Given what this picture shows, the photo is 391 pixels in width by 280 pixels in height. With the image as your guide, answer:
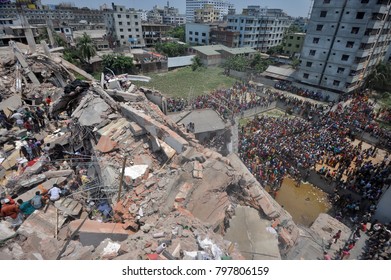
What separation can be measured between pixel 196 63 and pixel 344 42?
2246 cm

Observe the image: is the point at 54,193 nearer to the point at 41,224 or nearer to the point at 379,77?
the point at 41,224

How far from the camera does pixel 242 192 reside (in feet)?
25.2

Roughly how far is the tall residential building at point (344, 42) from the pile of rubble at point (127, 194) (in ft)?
89.2

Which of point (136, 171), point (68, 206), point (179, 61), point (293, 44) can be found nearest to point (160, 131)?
point (136, 171)

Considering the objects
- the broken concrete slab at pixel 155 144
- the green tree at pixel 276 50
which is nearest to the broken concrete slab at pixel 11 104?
the broken concrete slab at pixel 155 144

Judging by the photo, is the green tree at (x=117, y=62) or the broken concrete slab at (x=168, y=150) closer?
the broken concrete slab at (x=168, y=150)

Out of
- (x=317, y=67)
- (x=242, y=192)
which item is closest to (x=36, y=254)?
(x=242, y=192)

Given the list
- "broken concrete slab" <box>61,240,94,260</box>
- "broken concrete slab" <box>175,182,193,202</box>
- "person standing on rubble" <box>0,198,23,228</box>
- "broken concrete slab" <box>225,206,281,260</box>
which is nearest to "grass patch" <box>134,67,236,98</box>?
"broken concrete slab" <box>175,182,193,202</box>

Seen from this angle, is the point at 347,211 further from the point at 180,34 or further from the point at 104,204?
the point at 180,34

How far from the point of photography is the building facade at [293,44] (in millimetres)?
44284

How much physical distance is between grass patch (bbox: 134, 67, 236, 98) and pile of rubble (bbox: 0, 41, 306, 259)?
18.5 m

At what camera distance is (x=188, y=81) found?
110 feet

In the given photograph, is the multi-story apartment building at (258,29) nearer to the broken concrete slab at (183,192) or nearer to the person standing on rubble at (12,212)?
the broken concrete slab at (183,192)

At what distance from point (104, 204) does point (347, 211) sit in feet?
39.6
